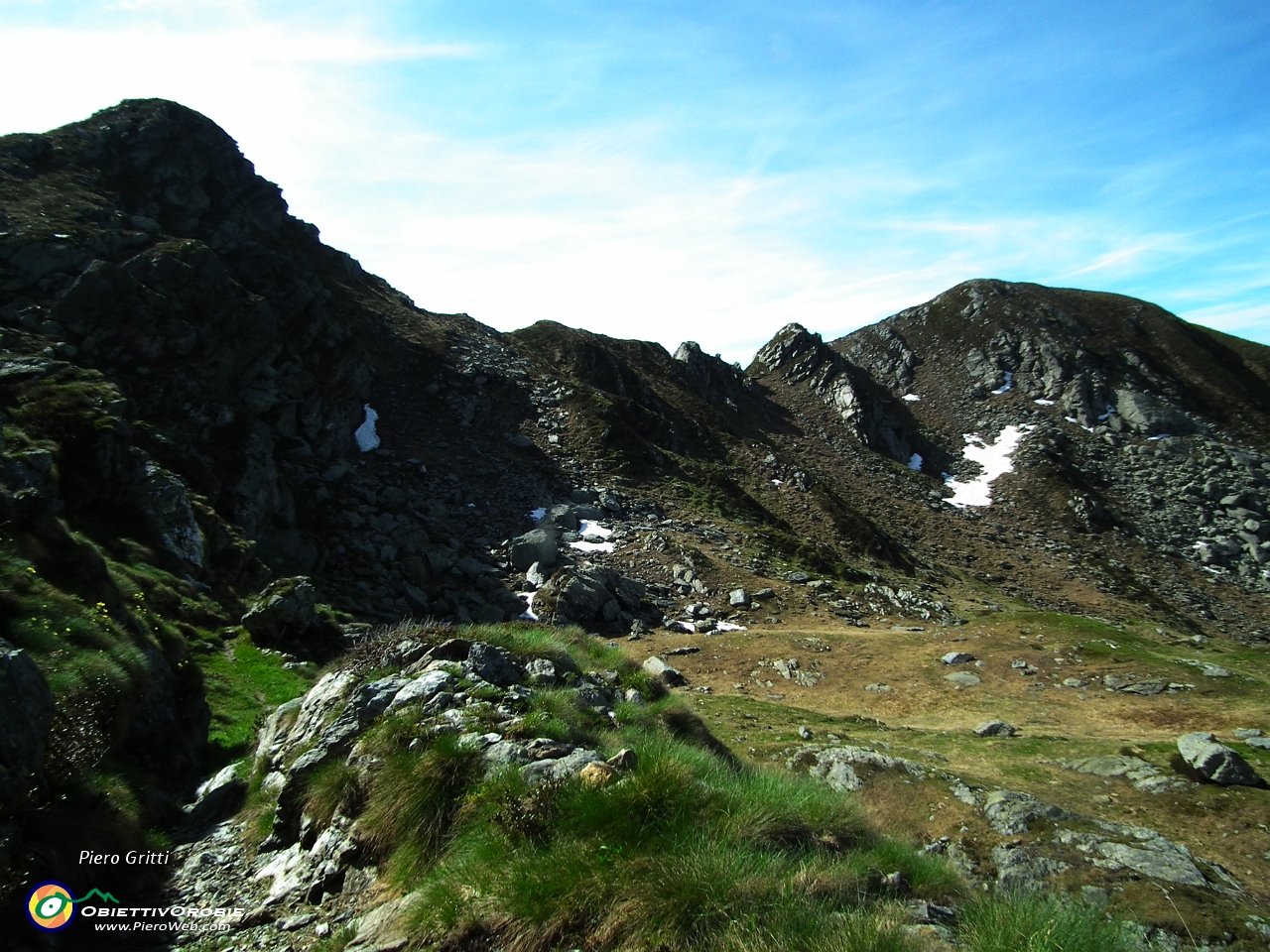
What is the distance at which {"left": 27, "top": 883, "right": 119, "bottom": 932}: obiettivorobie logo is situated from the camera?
5254 mm

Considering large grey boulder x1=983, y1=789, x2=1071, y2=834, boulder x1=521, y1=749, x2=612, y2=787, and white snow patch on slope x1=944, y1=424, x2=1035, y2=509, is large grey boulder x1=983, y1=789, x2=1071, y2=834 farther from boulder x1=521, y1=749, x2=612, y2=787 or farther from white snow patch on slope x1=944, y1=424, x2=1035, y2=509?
white snow patch on slope x1=944, y1=424, x2=1035, y2=509

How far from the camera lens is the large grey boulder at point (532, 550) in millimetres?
33094

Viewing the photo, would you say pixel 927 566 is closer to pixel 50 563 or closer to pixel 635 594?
pixel 635 594

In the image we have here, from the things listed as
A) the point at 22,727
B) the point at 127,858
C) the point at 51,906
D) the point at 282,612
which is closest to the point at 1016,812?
the point at 127,858

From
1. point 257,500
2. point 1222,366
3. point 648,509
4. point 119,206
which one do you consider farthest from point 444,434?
point 1222,366

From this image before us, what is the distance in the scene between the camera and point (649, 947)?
14.3ft

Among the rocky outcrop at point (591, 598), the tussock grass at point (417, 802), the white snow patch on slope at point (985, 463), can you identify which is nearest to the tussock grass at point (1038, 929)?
the tussock grass at point (417, 802)

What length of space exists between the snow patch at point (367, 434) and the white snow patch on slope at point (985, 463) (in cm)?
5442

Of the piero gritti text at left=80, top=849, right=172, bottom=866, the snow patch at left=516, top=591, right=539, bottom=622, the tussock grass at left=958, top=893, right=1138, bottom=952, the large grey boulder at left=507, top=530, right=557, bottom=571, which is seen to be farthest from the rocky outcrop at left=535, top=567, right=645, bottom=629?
the tussock grass at left=958, top=893, right=1138, bottom=952

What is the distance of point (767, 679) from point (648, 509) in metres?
17.9

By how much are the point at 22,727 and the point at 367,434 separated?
36.9 metres

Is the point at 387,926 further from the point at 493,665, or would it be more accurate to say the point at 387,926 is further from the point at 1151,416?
the point at 1151,416

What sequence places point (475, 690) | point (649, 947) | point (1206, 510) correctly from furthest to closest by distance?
point (1206, 510), point (475, 690), point (649, 947)

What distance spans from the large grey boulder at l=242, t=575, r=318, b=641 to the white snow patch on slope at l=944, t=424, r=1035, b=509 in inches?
2452
